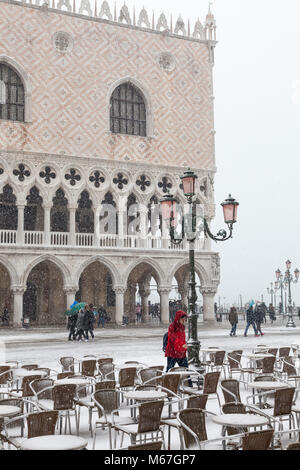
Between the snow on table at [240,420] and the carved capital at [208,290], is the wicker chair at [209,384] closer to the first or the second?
the snow on table at [240,420]

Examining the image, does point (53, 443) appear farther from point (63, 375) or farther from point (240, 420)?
point (63, 375)

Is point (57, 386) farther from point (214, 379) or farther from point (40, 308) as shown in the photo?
point (40, 308)

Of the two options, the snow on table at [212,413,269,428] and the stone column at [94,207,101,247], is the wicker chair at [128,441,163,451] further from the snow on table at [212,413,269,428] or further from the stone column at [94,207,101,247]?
the stone column at [94,207,101,247]

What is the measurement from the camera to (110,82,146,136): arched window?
26641 mm

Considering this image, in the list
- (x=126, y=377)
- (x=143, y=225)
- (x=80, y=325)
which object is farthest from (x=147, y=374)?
(x=143, y=225)

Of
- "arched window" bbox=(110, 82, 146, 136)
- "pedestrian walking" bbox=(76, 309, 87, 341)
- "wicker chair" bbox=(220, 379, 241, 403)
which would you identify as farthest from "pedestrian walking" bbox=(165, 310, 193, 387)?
"arched window" bbox=(110, 82, 146, 136)

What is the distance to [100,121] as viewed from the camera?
25.8 m

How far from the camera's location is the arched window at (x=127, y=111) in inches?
1049

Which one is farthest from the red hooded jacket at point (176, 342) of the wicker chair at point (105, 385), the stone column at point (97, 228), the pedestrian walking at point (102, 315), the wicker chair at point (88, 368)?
the pedestrian walking at point (102, 315)

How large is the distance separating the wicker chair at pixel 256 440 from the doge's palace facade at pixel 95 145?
2029cm

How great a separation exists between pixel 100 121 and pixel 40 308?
8.85 metres

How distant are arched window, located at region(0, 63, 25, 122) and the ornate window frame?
0.76ft

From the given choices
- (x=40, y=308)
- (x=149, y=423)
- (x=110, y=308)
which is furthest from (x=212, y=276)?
(x=149, y=423)

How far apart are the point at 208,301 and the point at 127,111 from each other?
31.0 feet
